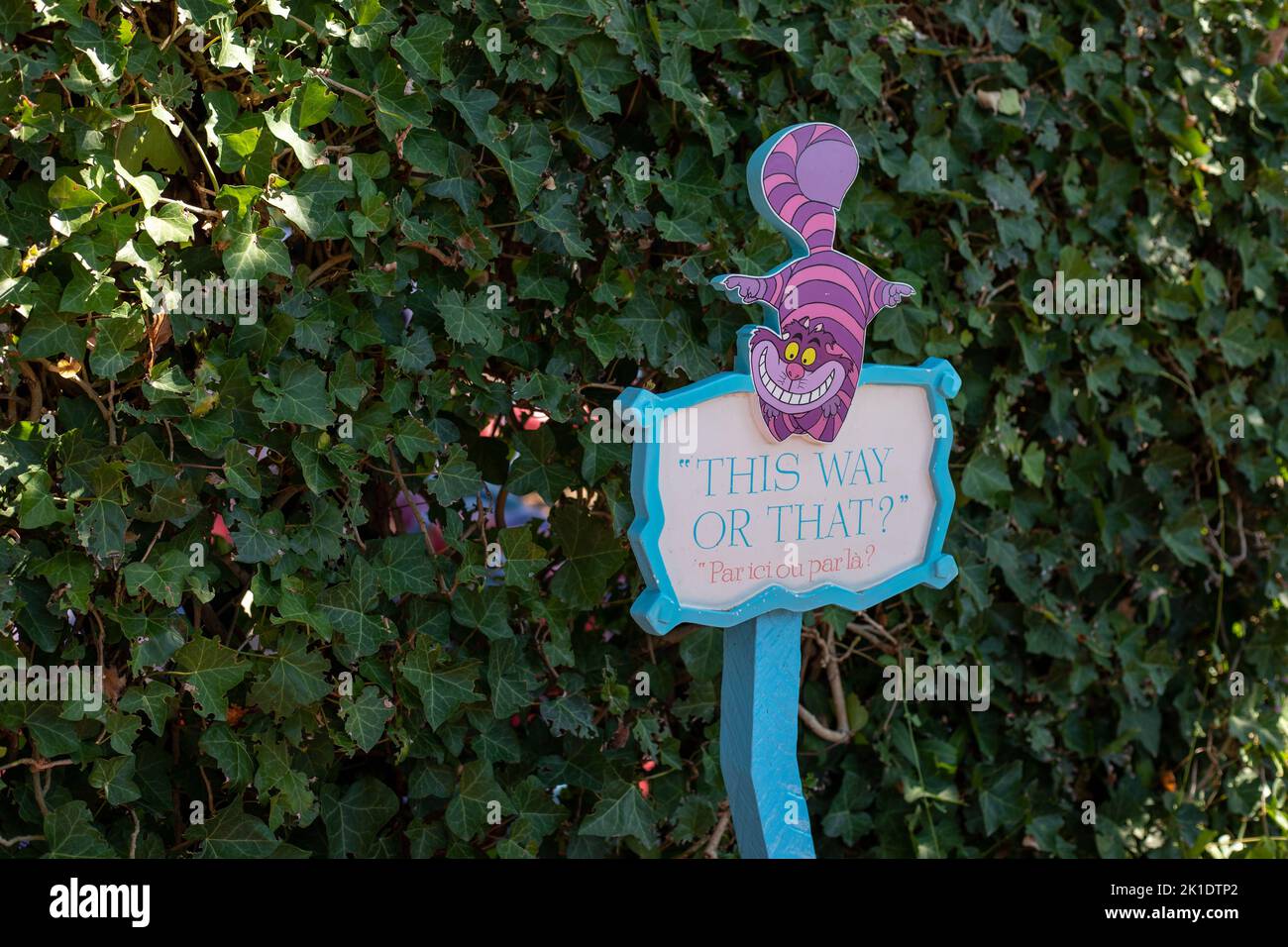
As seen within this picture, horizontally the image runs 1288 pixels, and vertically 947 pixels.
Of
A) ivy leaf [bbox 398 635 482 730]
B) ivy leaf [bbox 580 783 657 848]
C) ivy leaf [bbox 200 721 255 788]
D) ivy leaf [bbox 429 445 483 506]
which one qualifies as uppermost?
ivy leaf [bbox 429 445 483 506]

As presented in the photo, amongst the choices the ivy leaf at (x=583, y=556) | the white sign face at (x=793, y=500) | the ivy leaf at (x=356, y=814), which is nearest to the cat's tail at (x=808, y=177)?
the white sign face at (x=793, y=500)

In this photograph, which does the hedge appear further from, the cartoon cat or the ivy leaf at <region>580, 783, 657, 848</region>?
the cartoon cat

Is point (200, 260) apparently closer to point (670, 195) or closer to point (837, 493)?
point (670, 195)

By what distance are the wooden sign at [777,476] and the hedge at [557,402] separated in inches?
14.4

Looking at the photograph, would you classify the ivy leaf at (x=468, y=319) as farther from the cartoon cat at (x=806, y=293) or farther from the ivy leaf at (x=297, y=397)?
the cartoon cat at (x=806, y=293)

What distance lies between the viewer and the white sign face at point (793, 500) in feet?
6.04

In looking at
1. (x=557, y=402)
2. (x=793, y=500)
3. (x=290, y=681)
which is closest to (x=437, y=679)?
(x=290, y=681)

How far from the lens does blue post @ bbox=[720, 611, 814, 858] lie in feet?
6.21

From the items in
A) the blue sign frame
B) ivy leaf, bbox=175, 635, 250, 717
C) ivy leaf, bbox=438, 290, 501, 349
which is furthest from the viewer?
ivy leaf, bbox=438, 290, 501, 349

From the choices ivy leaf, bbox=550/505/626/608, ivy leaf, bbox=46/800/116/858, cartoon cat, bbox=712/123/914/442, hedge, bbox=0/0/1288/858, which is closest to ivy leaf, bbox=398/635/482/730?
hedge, bbox=0/0/1288/858

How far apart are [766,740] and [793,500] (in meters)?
0.35

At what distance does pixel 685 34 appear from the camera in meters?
2.22

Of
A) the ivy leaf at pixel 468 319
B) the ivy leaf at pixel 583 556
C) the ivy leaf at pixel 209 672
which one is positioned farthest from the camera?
the ivy leaf at pixel 583 556
